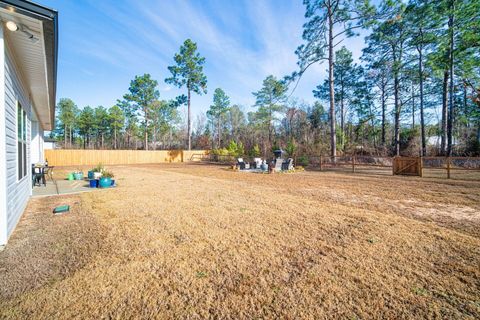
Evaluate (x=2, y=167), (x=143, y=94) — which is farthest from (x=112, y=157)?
(x=2, y=167)

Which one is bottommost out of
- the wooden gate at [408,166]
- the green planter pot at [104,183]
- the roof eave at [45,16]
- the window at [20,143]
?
the green planter pot at [104,183]

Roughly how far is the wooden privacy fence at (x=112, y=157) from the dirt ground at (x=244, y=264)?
1906cm

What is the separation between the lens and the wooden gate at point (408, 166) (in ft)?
32.6

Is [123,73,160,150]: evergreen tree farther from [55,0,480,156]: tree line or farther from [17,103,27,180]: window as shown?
[17,103,27,180]: window

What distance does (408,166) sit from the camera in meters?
10.3

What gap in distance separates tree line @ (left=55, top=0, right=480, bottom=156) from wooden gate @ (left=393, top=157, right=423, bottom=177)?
4.71 meters

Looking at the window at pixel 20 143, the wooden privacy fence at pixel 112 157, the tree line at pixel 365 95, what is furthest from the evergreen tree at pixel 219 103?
the window at pixel 20 143

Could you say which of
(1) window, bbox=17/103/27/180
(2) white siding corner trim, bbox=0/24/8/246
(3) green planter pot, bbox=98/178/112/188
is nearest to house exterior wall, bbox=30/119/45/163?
(3) green planter pot, bbox=98/178/112/188

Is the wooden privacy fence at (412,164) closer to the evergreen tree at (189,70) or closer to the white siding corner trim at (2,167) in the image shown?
the white siding corner trim at (2,167)

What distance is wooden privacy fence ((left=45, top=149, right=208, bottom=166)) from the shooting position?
1900cm

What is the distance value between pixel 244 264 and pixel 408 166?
1193cm

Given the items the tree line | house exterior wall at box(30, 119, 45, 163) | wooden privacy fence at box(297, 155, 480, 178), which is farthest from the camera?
the tree line

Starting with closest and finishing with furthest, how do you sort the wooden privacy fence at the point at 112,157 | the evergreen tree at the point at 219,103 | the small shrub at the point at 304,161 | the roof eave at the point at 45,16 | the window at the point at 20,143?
the roof eave at the point at 45,16
the window at the point at 20,143
the small shrub at the point at 304,161
the wooden privacy fence at the point at 112,157
the evergreen tree at the point at 219,103

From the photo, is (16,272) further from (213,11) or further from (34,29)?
(213,11)
